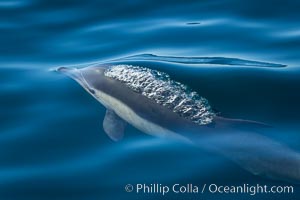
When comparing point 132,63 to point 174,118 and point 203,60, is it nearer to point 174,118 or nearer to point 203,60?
point 203,60

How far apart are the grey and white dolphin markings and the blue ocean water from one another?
0.32 feet

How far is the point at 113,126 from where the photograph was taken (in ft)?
17.1

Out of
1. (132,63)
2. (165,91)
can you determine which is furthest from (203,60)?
(165,91)

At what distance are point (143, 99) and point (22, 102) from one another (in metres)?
1.28

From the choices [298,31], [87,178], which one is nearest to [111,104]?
[87,178]

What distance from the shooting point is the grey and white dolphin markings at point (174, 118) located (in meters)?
4.54

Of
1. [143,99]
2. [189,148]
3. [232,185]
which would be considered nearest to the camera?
[232,185]

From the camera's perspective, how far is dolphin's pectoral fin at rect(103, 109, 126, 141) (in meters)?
5.21

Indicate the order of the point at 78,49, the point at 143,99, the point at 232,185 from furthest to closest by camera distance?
the point at 78,49
the point at 143,99
the point at 232,185

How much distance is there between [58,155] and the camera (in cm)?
504

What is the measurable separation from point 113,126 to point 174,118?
0.54 meters

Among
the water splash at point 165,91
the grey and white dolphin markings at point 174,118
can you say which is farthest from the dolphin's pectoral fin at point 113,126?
the water splash at point 165,91

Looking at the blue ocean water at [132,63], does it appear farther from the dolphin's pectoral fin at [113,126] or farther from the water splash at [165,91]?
the water splash at [165,91]

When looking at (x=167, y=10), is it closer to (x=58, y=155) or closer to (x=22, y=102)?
(x=22, y=102)
